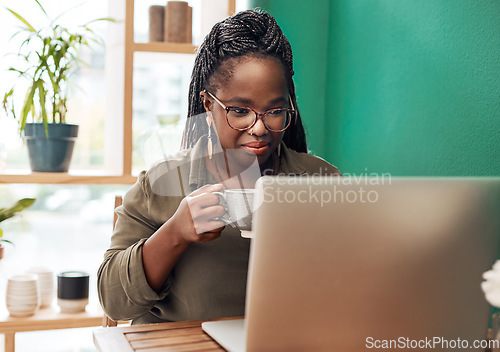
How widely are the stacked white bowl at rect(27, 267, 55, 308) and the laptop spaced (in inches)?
53.5

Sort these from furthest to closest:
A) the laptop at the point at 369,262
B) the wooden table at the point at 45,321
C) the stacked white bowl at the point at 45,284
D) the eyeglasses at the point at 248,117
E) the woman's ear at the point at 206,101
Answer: the stacked white bowl at the point at 45,284 → the wooden table at the point at 45,321 → the woman's ear at the point at 206,101 → the eyeglasses at the point at 248,117 → the laptop at the point at 369,262

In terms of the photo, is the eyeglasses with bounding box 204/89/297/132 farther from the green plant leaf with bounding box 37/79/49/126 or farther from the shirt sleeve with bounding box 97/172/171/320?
the green plant leaf with bounding box 37/79/49/126

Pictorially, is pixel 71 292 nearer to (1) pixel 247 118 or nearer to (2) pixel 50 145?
(2) pixel 50 145

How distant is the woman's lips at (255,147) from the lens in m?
1.18

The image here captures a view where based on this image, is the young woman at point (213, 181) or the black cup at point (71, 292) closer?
the young woman at point (213, 181)

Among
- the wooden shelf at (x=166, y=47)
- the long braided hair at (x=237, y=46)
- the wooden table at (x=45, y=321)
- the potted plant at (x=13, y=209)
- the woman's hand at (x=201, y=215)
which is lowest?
the wooden table at (x=45, y=321)

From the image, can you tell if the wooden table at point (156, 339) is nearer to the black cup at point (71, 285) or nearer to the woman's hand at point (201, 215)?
the woman's hand at point (201, 215)

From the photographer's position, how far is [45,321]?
175 centimetres

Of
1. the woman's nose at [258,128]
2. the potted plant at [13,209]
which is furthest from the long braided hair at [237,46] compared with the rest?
the potted plant at [13,209]

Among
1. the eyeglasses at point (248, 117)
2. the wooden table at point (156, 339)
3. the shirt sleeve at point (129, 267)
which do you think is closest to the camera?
the wooden table at point (156, 339)

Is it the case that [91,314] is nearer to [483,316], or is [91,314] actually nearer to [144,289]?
[144,289]

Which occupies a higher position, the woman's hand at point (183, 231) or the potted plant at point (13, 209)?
the woman's hand at point (183, 231)

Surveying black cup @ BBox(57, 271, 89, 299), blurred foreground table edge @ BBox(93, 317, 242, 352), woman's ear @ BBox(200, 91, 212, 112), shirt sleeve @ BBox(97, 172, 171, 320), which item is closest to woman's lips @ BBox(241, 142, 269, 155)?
woman's ear @ BBox(200, 91, 212, 112)

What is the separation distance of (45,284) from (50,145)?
499mm
